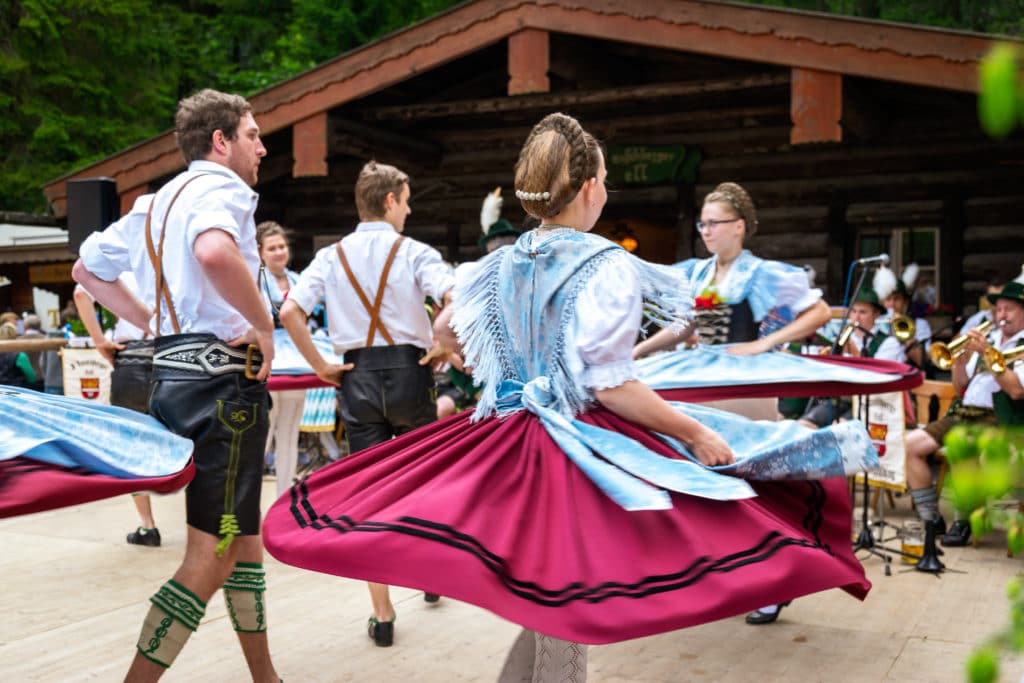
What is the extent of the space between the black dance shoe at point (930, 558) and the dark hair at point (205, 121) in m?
4.43

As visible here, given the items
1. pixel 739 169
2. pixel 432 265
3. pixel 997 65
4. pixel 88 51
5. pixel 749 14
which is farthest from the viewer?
pixel 88 51

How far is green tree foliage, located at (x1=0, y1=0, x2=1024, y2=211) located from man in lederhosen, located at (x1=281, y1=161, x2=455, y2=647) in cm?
1790

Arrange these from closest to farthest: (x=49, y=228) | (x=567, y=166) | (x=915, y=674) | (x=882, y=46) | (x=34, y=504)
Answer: (x=34, y=504), (x=567, y=166), (x=915, y=674), (x=882, y=46), (x=49, y=228)

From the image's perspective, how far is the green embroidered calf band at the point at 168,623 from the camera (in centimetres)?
307

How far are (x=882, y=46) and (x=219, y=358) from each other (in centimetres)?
653

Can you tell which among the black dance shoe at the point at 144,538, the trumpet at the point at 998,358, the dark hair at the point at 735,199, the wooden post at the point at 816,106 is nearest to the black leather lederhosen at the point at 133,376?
the black dance shoe at the point at 144,538

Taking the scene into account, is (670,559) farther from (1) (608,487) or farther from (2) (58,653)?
(2) (58,653)

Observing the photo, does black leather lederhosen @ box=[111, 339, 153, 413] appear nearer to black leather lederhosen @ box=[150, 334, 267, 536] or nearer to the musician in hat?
black leather lederhosen @ box=[150, 334, 267, 536]

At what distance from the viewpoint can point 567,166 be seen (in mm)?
2674

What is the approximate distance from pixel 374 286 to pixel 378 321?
0.50 ft

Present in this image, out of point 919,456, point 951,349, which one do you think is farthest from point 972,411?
point 951,349

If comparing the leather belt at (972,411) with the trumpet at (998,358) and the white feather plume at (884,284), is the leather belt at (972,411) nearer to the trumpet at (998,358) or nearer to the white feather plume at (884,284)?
the trumpet at (998,358)

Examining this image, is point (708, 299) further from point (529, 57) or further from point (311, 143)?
point (311, 143)

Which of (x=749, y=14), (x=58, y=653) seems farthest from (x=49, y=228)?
(x=58, y=653)
